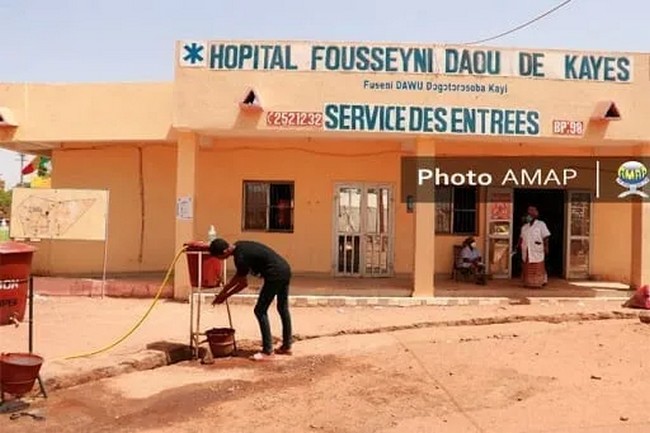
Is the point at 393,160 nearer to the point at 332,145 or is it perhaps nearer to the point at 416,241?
the point at 332,145

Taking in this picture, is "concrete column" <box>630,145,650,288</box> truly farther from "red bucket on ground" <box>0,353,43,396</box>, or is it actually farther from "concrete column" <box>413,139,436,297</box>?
"red bucket on ground" <box>0,353,43,396</box>

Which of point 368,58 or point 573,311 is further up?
Result: point 368,58

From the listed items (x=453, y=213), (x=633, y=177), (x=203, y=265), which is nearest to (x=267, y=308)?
(x=203, y=265)

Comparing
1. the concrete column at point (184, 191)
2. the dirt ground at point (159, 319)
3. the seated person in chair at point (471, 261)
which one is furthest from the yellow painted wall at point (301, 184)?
the dirt ground at point (159, 319)

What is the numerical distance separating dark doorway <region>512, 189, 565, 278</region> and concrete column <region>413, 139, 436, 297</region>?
3.37 meters

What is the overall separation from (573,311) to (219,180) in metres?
7.31

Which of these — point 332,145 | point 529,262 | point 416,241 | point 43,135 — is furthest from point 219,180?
point 529,262

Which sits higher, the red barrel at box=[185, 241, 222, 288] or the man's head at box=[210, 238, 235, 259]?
the man's head at box=[210, 238, 235, 259]

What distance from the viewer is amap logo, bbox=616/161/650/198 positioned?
12180 millimetres

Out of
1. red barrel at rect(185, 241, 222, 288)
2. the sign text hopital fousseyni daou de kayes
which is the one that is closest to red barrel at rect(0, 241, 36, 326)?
red barrel at rect(185, 241, 222, 288)

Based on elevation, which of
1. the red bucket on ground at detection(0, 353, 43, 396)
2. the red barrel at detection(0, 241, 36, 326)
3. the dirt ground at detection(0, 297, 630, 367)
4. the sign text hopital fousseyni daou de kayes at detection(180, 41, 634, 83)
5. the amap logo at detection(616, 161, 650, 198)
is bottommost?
the dirt ground at detection(0, 297, 630, 367)

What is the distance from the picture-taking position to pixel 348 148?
13.9 meters

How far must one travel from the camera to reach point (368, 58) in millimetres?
11594

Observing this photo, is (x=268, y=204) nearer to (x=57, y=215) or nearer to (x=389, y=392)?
(x=57, y=215)
